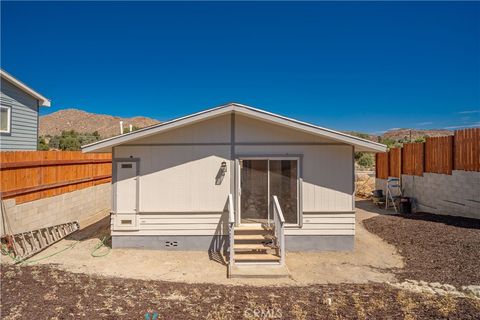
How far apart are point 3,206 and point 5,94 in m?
5.44

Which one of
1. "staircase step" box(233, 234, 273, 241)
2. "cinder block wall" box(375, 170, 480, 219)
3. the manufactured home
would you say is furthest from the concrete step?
"cinder block wall" box(375, 170, 480, 219)

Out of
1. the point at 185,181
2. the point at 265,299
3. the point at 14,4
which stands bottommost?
the point at 265,299

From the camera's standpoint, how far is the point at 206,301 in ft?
14.4

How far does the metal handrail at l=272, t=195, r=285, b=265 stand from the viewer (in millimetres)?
5973

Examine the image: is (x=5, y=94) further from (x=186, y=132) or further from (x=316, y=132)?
(x=316, y=132)

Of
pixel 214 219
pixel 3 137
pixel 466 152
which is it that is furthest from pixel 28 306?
pixel 466 152

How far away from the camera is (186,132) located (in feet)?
23.6

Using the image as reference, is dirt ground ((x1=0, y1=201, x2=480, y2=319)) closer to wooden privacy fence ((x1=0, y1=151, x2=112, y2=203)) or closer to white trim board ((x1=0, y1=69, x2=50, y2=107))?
wooden privacy fence ((x1=0, y1=151, x2=112, y2=203))

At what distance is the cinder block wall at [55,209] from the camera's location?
23.7 feet

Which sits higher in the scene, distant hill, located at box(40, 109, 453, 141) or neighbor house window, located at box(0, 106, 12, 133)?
distant hill, located at box(40, 109, 453, 141)

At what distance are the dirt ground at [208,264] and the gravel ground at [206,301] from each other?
42 centimetres

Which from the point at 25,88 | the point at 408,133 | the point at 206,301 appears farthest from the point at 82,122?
the point at 408,133

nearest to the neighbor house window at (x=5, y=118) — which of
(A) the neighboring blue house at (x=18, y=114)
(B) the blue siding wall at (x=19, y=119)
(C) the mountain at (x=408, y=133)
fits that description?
(A) the neighboring blue house at (x=18, y=114)

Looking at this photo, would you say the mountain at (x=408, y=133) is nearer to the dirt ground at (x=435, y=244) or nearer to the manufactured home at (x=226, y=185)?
the dirt ground at (x=435, y=244)
